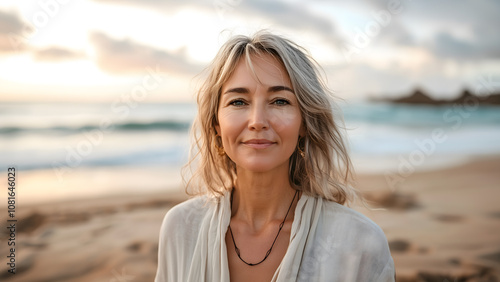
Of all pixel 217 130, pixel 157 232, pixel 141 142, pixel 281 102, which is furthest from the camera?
pixel 141 142

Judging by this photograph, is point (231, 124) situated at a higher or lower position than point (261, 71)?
lower

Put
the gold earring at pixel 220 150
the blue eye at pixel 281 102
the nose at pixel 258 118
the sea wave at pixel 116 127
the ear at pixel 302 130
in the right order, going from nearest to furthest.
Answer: the nose at pixel 258 118
the blue eye at pixel 281 102
the ear at pixel 302 130
the gold earring at pixel 220 150
the sea wave at pixel 116 127

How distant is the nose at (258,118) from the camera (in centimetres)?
227

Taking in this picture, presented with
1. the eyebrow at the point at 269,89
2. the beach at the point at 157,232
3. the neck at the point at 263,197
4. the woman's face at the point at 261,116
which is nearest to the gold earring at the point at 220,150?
the neck at the point at 263,197

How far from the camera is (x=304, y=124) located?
2533 millimetres

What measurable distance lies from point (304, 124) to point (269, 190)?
16.9 inches

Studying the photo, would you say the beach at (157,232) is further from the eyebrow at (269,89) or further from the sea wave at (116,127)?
the sea wave at (116,127)

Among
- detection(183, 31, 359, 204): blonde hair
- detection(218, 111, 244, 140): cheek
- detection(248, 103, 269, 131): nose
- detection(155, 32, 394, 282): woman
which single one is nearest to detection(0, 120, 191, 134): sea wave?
detection(183, 31, 359, 204): blonde hair

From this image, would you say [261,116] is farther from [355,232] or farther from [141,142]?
[141,142]

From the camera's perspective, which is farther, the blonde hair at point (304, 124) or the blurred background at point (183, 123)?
the blurred background at point (183, 123)

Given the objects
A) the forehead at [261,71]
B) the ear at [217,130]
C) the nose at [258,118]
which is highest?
the forehead at [261,71]

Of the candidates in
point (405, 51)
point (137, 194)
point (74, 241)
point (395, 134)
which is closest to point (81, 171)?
point (137, 194)

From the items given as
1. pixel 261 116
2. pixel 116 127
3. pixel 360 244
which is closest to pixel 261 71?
pixel 261 116

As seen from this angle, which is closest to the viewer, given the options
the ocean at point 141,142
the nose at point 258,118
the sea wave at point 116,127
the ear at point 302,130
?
the nose at point 258,118
